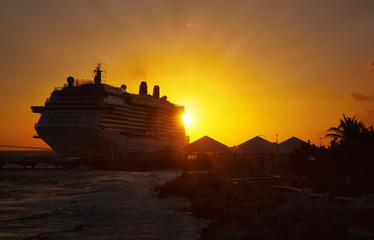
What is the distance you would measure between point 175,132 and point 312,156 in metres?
73.2

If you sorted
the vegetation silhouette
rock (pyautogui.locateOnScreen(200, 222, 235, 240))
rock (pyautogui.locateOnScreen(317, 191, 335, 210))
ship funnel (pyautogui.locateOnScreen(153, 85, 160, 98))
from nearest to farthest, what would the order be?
rock (pyautogui.locateOnScreen(200, 222, 235, 240)) < rock (pyautogui.locateOnScreen(317, 191, 335, 210)) < the vegetation silhouette < ship funnel (pyautogui.locateOnScreen(153, 85, 160, 98))

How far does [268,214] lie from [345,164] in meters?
9.66

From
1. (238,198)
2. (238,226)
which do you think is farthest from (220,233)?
(238,198)

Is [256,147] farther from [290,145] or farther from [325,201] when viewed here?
[325,201]

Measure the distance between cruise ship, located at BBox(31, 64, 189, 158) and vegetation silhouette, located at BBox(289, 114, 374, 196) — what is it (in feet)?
168

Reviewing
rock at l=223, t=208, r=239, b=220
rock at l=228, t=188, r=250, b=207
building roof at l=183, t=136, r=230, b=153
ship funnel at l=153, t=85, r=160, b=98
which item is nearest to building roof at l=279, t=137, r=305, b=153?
building roof at l=183, t=136, r=230, b=153

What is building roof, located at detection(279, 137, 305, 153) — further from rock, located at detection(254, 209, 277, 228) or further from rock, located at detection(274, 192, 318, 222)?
rock, located at detection(254, 209, 277, 228)

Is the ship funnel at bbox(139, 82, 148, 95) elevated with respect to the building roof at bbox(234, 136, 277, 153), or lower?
elevated

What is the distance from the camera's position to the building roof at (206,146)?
134ft

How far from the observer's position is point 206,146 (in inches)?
1622

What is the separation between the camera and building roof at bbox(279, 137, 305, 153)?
36.0 m

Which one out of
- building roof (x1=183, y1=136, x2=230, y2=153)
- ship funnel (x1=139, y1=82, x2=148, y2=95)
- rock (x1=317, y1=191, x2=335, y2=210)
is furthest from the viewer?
ship funnel (x1=139, y1=82, x2=148, y2=95)

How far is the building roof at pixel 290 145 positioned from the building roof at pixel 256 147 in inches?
30.3

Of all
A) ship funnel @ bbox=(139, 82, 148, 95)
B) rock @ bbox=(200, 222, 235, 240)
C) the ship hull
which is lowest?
rock @ bbox=(200, 222, 235, 240)
